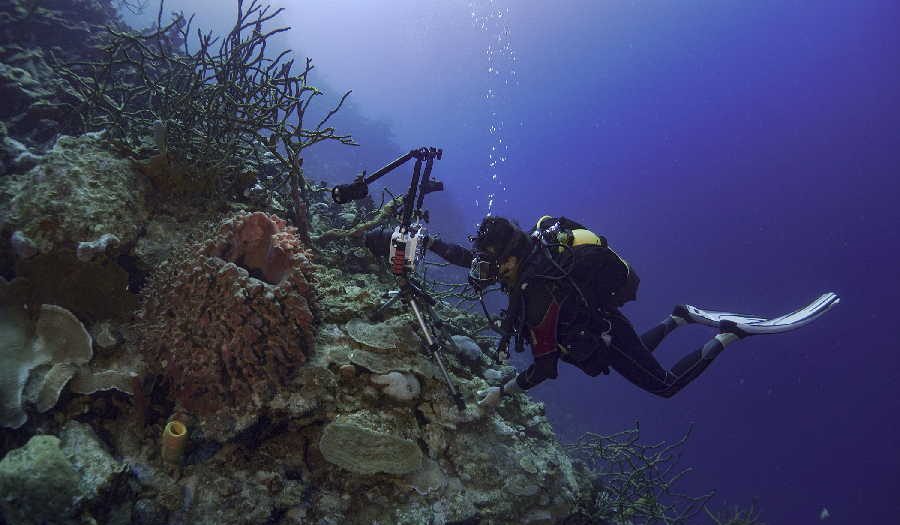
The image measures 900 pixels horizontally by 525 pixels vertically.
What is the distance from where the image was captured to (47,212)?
2.93 metres

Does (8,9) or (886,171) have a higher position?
(886,171)

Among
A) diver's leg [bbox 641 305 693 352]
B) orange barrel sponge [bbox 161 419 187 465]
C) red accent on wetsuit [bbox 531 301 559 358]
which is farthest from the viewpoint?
diver's leg [bbox 641 305 693 352]

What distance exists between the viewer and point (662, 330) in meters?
5.53

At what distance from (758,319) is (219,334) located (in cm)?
641

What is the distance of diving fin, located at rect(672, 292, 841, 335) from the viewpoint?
16.6 feet

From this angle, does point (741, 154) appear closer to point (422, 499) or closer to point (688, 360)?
point (688, 360)

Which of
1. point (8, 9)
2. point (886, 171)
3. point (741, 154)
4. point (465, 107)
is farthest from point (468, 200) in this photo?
point (8, 9)

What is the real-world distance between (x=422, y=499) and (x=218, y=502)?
137 centimetres

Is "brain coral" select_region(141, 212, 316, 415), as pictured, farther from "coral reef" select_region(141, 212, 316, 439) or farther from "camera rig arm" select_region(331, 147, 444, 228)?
"camera rig arm" select_region(331, 147, 444, 228)

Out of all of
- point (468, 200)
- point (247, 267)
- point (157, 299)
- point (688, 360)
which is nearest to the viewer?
point (157, 299)

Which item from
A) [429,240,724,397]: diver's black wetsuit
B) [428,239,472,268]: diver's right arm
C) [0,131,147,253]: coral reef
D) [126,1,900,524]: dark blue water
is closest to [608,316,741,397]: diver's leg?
[429,240,724,397]: diver's black wetsuit

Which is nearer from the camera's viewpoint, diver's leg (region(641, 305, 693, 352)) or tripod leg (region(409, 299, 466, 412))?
tripod leg (region(409, 299, 466, 412))

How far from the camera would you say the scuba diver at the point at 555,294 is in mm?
3707

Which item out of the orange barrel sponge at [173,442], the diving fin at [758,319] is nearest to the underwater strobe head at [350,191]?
the orange barrel sponge at [173,442]
